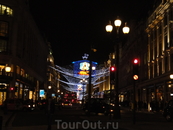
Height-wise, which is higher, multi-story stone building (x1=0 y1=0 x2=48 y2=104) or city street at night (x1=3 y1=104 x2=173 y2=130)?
multi-story stone building (x1=0 y1=0 x2=48 y2=104)

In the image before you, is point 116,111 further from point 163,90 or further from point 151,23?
point 151,23

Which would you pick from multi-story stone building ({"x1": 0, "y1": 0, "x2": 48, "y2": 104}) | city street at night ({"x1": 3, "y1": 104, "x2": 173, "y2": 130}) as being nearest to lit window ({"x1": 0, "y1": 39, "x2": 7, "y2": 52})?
multi-story stone building ({"x1": 0, "y1": 0, "x2": 48, "y2": 104})

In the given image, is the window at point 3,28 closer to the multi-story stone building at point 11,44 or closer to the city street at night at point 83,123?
the multi-story stone building at point 11,44

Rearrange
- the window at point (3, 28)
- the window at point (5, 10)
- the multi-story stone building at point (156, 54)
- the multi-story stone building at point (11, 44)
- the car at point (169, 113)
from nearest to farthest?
the car at point (169, 113) → the multi-story stone building at point (156, 54) → the multi-story stone building at point (11, 44) → the window at point (3, 28) → the window at point (5, 10)

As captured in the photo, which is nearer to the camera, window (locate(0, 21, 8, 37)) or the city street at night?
the city street at night

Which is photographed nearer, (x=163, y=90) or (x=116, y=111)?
(x=116, y=111)

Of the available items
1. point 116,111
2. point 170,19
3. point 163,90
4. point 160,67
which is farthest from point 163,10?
point 116,111

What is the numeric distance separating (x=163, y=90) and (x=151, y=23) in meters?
12.8

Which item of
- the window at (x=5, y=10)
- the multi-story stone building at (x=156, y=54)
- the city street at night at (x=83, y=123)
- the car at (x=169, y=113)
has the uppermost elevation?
the window at (x=5, y=10)

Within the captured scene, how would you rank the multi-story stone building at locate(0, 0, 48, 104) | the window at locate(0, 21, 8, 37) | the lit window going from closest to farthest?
the multi-story stone building at locate(0, 0, 48, 104) < the lit window < the window at locate(0, 21, 8, 37)

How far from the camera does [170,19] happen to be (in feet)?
149

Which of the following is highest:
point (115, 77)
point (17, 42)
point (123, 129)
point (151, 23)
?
point (151, 23)

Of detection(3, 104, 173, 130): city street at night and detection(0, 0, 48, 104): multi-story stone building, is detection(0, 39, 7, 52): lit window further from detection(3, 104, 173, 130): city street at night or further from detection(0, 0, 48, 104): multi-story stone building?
detection(3, 104, 173, 130): city street at night

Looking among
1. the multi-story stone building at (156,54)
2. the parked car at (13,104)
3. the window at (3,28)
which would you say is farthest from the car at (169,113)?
the window at (3,28)
